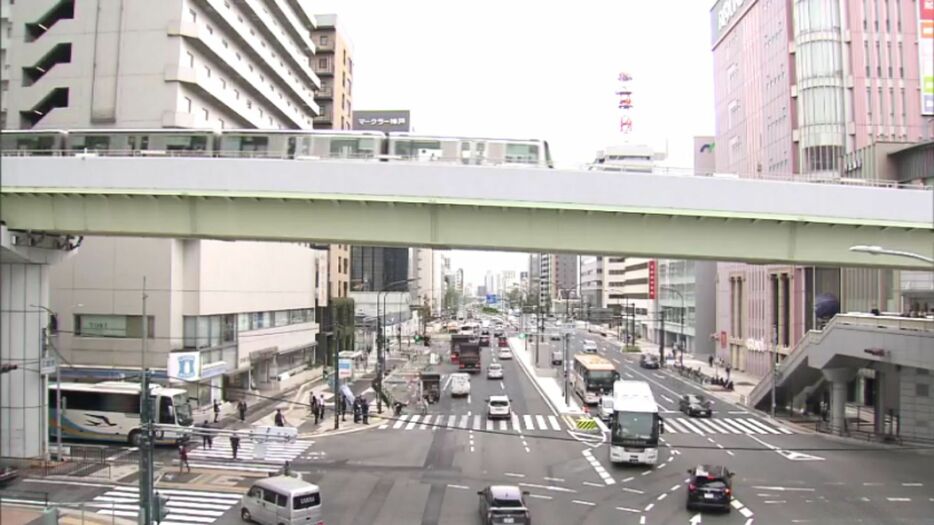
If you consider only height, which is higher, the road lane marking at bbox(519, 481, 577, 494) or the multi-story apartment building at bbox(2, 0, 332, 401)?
the multi-story apartment building at bbox(2, 0, 332, 401)

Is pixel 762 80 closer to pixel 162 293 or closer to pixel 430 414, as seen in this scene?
pixel 430 414

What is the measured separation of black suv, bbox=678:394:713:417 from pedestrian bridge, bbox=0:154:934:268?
22.7 m

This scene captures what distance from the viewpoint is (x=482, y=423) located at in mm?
38688

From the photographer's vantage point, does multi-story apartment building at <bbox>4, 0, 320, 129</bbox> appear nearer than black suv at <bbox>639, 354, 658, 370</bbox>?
Yes

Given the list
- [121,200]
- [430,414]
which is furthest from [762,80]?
[121,200]

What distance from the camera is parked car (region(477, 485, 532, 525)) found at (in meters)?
18.5

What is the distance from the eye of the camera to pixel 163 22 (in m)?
40.2

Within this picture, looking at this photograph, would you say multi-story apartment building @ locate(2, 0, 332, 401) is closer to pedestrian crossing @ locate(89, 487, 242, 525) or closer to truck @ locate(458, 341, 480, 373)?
pedestrian crossing @ locate(89, 487, 242, 525)

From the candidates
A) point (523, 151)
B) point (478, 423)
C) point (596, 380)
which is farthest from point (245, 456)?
point (596, 380)

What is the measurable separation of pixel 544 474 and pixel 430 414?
1665 centimetres

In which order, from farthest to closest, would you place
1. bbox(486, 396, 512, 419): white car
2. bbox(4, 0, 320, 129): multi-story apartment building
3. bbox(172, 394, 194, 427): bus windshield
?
bbox(4, 0, 320, 129): multi-story apartment building → bbox(486, 396, 512, 419): white car → bbox(172, 394, 194, 427): bus windshield

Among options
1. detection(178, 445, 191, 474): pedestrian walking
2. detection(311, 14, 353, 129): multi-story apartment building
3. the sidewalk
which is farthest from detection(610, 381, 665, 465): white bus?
detection(311, 14, 353, 129): multi-story apartment building

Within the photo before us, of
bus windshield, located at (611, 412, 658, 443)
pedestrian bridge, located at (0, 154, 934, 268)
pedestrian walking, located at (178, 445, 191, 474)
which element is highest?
pedestrian bridge, located at (0, 154, 934, 268)

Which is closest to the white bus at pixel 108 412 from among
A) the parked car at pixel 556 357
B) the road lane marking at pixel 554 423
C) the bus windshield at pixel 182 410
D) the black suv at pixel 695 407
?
the bus windshield at pixel 182 410
